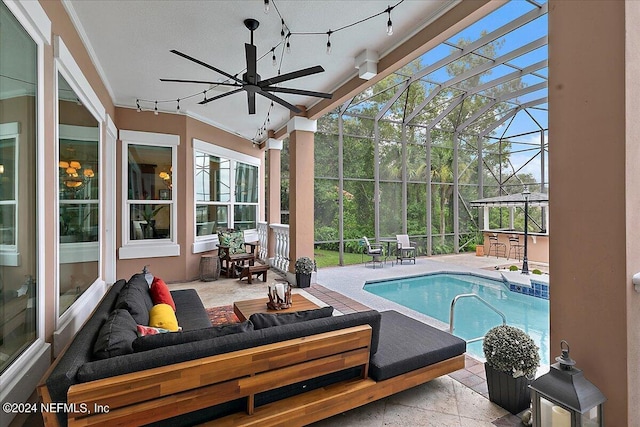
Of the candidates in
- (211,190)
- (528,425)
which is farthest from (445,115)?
(528,425)

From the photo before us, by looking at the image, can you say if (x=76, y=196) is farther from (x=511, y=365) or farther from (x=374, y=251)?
(x=374, y=251)

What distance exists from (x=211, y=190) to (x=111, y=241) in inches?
85.9

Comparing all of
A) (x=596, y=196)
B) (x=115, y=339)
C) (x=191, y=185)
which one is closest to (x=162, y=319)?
(x=115, y=339)

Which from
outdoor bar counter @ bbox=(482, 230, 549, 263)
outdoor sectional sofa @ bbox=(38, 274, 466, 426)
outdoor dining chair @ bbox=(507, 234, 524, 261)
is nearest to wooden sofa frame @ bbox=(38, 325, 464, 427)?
outdoor sectional sofa @ bbox=(38, 274, 466, 426)

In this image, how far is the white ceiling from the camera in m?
2.93

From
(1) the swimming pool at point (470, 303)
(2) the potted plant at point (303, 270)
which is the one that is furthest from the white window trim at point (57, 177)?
(1) the swimming pool at point (470, 303)

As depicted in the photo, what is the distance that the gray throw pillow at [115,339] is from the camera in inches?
59.6

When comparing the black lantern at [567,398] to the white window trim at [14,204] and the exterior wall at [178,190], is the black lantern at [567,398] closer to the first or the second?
the white window trim at [14,204]

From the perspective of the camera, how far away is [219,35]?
340cm

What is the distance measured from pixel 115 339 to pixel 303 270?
4.03m

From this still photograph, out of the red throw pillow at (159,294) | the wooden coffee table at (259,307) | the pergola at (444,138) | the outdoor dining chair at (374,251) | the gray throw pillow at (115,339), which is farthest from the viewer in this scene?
the outdoor dining chair at (374,251)

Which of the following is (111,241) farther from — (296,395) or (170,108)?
(296,395)

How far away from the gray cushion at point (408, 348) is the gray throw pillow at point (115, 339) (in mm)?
1501

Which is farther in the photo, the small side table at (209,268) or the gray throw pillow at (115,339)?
the small side table at (209,268)
